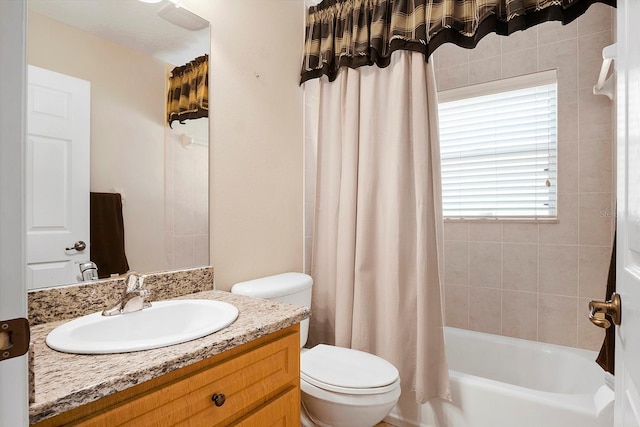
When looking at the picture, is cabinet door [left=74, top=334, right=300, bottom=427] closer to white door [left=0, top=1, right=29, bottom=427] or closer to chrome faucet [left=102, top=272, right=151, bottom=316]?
white door [left=0, top=1, right=29, bottom=427]

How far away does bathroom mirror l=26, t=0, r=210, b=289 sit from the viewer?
114 cm

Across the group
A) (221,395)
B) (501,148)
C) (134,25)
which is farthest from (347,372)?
(501,148)

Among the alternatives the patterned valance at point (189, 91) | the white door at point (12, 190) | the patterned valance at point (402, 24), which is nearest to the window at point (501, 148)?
the patterned valance at point (402, 24)

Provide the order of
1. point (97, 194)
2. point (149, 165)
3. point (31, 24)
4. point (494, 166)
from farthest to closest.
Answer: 1. point (494, 166)
2. point (149, 165)
3. point (97, 194)
4. point (31, 24)

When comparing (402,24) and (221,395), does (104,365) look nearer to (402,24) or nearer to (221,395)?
(221,395)

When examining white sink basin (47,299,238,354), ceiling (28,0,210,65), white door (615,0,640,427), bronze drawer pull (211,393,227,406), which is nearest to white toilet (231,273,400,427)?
white sink basin (47,299,238,354)

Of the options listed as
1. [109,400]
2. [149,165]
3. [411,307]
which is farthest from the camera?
[411,307]

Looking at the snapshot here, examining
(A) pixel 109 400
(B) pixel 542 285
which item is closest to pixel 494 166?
(B) pixel 542 285

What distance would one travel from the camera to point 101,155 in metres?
1.25

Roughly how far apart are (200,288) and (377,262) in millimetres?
890

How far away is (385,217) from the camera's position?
1.84m

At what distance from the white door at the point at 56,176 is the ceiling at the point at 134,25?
0.22m

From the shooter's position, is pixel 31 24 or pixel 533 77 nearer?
pixel 31 24

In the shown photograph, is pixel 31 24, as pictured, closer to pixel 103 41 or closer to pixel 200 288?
pixel 103 41
